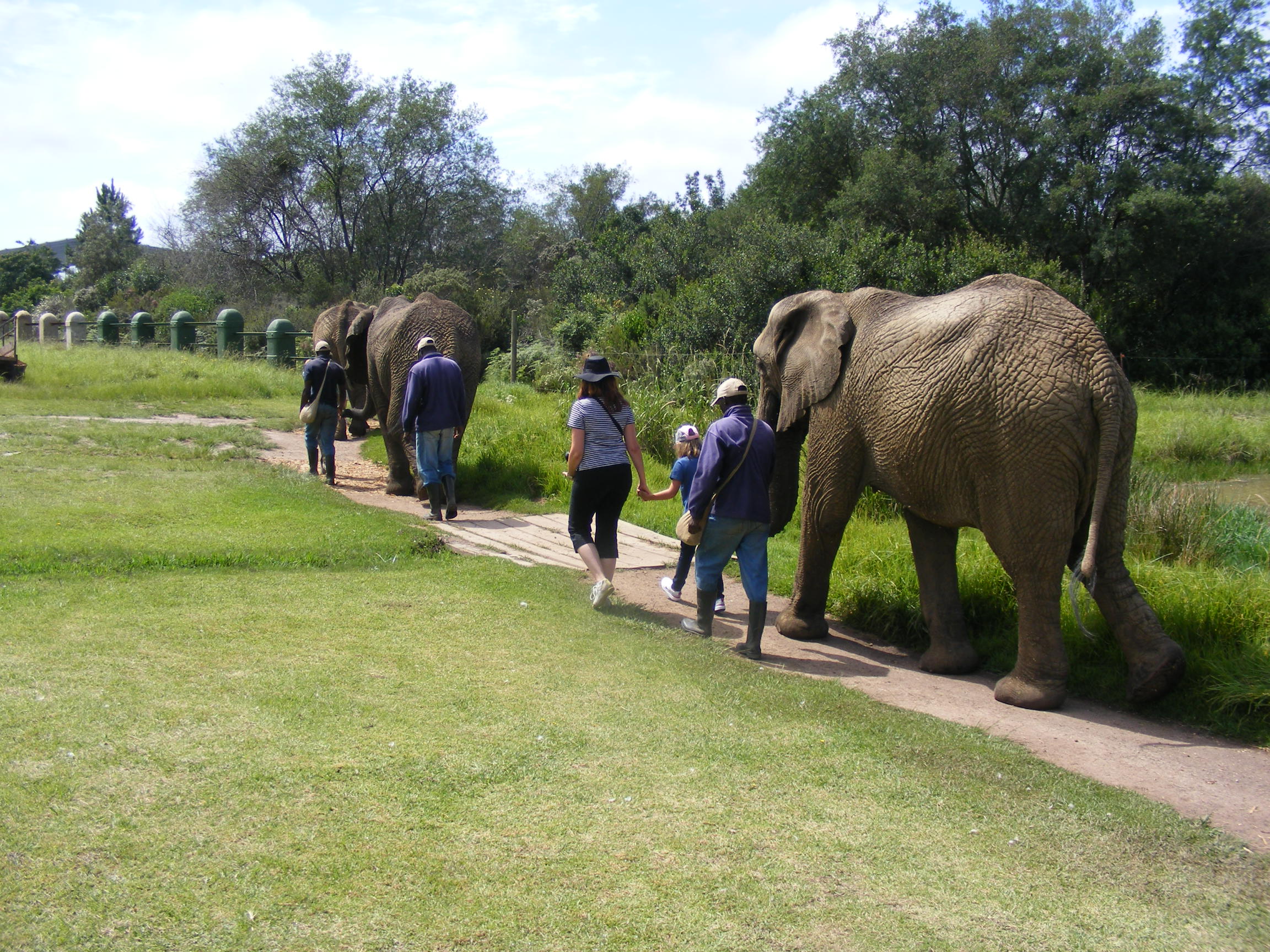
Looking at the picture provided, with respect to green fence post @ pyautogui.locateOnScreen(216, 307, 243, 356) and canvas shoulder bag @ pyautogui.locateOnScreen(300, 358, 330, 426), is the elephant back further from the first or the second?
green fence post @ pyautogui.locateOnScreen(216, 307, 243, 356)

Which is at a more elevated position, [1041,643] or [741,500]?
[741,500]

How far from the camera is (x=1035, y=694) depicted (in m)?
6.32

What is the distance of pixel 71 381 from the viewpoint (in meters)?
22.7

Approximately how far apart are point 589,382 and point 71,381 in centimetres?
1861

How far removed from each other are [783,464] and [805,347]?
109cm

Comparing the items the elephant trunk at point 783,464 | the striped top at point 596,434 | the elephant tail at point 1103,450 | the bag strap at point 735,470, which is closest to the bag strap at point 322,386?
the striped top at point 596,434

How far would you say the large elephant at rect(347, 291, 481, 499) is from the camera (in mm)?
12719

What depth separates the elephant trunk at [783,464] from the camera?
855 cm

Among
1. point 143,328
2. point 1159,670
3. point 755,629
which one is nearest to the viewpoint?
point 1159,670

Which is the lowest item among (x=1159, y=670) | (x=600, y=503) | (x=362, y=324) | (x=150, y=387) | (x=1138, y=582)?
(x=1159, y=670)

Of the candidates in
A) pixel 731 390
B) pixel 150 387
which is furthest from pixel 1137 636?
pixel 150 387

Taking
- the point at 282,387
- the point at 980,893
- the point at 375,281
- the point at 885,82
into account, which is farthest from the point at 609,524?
the point at 375,281

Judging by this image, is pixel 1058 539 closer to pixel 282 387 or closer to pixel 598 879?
pixel 598 879

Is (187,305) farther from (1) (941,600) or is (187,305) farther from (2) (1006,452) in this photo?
(2) (1006,452)
